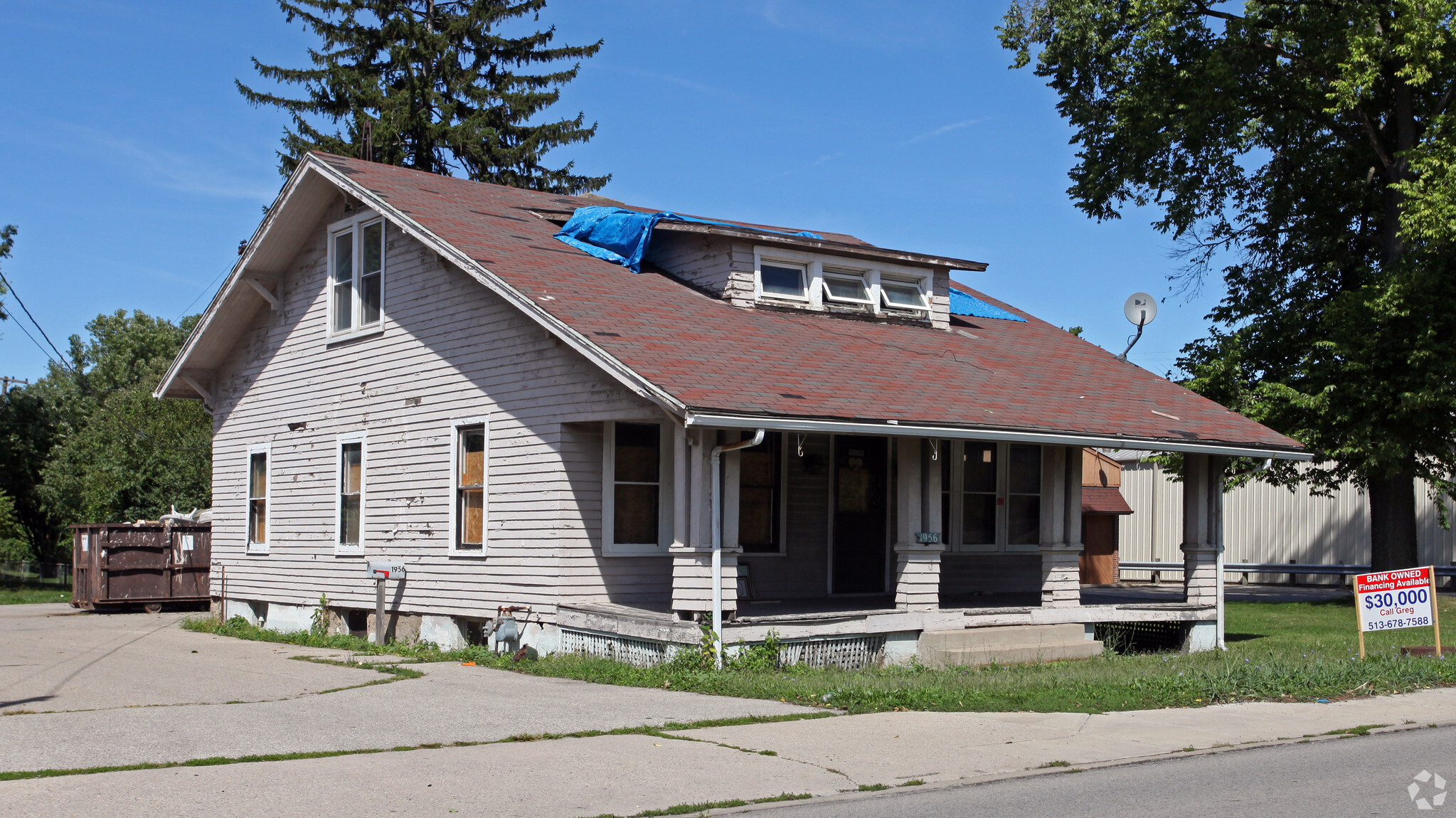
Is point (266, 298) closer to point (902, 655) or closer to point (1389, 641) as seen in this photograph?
point (902, 655)

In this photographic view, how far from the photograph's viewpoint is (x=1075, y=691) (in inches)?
469

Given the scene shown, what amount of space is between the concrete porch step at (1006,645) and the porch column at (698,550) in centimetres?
267

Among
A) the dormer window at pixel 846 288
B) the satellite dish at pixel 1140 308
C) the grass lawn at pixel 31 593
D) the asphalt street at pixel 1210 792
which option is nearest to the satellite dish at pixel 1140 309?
the satellite dish at pixel 1140 308

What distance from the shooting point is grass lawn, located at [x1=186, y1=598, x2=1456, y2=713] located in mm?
11414

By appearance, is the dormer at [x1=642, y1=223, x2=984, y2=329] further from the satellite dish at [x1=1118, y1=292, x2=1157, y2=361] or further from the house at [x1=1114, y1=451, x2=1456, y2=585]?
the house at [x1=1114, y1=451, x2=1456, y2=585]

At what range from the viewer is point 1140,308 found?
77.2ft

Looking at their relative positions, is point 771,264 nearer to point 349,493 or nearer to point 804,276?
point 804,276

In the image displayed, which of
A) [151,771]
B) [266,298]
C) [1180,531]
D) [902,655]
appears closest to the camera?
[151,771]

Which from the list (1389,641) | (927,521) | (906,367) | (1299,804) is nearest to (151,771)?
(1299,804)

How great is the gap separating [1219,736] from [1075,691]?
6.67 feet

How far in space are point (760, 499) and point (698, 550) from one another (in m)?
3.45

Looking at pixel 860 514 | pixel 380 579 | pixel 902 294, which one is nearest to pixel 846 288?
pixel 902 294

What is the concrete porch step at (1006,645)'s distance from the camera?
14281 millimetres

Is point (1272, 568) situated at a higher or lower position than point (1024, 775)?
lower
